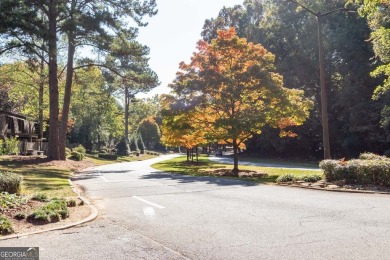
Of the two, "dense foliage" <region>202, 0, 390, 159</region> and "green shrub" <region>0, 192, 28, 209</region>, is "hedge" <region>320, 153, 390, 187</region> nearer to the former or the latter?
"green shrub" <region>0, 192, 28, 209</region>

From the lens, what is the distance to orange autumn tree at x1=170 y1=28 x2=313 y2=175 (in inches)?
842

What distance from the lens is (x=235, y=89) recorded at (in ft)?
70.7

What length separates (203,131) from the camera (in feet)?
79.7

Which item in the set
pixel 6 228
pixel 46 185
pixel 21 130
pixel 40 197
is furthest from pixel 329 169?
pixel 21 130

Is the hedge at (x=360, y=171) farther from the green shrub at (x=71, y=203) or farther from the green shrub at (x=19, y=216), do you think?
the green shrub at (x=19, y=216)

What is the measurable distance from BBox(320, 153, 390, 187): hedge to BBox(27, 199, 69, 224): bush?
10.5m

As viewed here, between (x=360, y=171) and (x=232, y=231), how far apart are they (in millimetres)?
8619

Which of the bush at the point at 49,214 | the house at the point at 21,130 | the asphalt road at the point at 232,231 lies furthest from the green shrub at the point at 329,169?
the house at the point at 21,130

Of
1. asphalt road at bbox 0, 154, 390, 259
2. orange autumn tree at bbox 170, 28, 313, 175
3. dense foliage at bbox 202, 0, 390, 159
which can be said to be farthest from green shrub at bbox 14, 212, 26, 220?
dense foliage at bbox 202, 0, 390, 159

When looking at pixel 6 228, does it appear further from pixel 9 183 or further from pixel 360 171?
pixel 360 171

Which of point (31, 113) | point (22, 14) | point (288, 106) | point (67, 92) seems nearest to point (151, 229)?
point (288, 106)

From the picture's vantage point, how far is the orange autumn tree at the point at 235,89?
2139 centimetres

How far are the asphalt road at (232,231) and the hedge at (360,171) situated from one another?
207 centimetres

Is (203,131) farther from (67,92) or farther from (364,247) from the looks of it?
(364,247)
